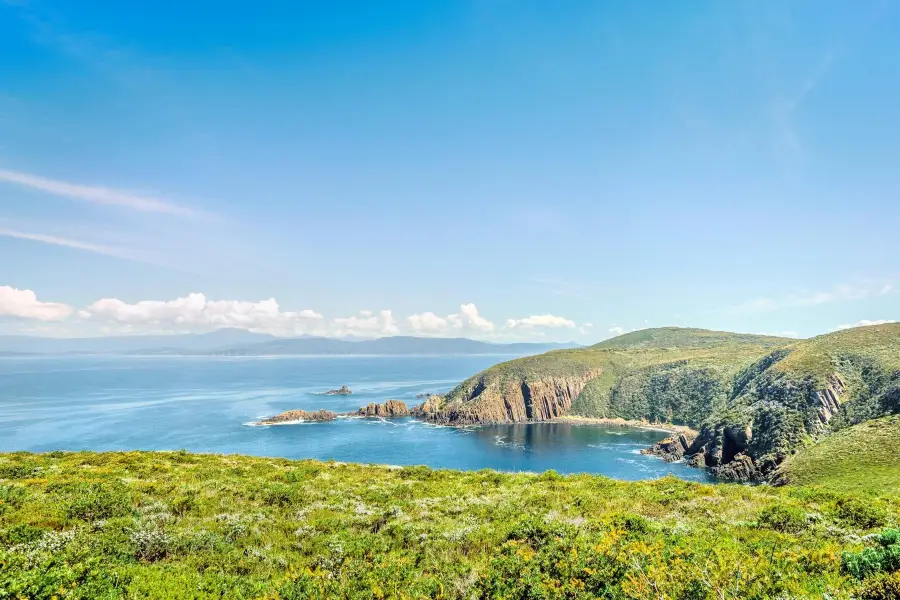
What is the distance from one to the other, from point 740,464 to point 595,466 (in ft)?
119

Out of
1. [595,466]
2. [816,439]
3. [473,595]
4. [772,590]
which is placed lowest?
[595,466]

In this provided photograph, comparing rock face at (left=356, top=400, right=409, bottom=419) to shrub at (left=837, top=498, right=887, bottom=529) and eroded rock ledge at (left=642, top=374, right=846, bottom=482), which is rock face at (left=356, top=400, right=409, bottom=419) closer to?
eroded rock ledge at (left=642, top=374, right=846, bottom=482)

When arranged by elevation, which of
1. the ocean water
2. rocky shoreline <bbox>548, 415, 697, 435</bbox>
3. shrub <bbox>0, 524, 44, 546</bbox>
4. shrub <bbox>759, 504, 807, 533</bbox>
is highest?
shrub <bbox>0, 524, 44, 546</bbox>

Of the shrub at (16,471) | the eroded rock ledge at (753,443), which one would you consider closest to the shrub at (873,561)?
the shrub at (16,471)

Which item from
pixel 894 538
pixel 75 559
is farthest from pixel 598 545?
pixel 75 559

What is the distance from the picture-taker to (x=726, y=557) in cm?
940

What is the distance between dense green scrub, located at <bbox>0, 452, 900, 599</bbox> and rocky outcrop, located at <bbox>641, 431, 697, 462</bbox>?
129m

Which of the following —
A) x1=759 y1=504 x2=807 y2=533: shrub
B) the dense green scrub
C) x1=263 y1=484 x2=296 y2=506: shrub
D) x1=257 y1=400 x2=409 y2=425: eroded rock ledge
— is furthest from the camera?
x1=257 y1=400 x2=409 y2=425: eroded rock ledge

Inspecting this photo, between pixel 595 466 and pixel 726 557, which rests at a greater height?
pixel 726 557

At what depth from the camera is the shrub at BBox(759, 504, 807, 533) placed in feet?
43.0

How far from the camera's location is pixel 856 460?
66125mm

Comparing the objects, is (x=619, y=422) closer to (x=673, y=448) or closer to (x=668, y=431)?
(x=668, y=431)

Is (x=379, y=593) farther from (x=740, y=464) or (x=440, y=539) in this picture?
(x=740, y=464)

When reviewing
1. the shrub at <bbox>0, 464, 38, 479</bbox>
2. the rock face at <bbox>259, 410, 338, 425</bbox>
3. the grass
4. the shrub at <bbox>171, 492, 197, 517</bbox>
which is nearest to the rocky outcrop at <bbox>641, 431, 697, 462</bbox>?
the grass
